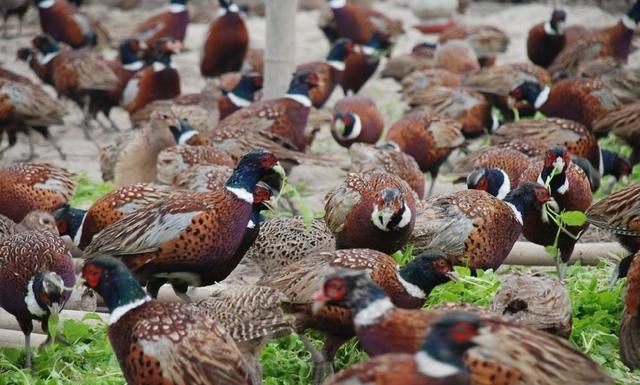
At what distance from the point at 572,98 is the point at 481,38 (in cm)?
428

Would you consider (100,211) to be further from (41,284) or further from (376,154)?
(376,154)

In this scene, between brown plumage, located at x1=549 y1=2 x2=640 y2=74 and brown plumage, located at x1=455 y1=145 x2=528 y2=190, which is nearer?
brown plumage, located at x1=455 y1=145 x2=528 y2=190


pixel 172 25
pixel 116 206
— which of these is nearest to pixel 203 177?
pixel 116 206

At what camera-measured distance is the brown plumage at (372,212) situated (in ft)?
21.3

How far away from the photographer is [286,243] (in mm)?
6887

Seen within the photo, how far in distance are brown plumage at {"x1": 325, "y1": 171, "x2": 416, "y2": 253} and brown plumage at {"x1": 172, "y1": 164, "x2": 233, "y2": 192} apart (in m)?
0.78

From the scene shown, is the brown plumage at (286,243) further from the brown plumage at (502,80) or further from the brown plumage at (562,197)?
the brown plumage at (502,80)

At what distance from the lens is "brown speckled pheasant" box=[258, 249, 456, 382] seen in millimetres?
5512

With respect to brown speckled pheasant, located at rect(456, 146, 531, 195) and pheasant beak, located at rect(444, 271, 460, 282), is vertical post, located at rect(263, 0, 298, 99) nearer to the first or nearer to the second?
brown speckled pheasant, located at rect(456, 146, 531, 195)

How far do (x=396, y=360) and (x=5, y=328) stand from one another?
3.14 m

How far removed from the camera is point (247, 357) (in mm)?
5324

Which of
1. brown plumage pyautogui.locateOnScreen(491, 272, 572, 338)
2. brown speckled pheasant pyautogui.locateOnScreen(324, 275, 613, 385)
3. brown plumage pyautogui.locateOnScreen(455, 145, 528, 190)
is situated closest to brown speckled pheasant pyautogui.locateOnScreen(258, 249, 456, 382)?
brown plumage pyautogui.locateOnScreen(491, 272, 572, 338)

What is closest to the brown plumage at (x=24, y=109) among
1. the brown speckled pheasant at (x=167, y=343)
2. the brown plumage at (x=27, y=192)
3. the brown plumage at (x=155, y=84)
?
the brown plumage at (x=155, y=84)

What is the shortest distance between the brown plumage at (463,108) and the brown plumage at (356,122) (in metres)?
0.37
